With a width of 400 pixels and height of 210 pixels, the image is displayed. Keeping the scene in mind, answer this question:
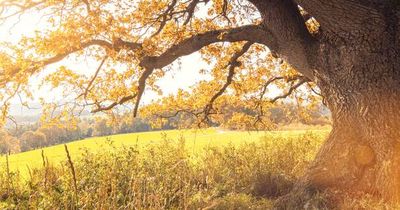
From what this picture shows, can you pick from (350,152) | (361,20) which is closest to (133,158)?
(350,152)

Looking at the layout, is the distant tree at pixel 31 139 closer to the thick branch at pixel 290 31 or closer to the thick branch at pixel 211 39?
the thick branch at pixel 211 39

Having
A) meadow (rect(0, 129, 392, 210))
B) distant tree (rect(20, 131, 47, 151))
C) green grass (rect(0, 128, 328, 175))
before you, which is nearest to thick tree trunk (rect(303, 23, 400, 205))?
meadow (rect(0, 129, 392, 210))

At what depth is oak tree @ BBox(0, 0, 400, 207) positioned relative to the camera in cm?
662

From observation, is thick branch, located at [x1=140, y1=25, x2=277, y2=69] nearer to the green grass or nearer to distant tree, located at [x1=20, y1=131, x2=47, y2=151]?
the green grass

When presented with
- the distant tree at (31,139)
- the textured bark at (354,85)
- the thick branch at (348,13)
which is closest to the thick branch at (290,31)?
the textured bark at (354,85)

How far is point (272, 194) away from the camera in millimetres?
8773

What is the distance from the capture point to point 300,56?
25.2 ft

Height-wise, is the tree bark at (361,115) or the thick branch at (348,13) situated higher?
the thick branch at (348,13)

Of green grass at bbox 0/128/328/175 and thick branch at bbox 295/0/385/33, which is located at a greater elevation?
thick branch at bbox 295/0/385/33

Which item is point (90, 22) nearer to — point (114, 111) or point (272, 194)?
point (114, 111)

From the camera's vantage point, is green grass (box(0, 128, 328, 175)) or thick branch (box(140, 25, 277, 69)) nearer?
thick branch (box(140, 25, 277, 69))

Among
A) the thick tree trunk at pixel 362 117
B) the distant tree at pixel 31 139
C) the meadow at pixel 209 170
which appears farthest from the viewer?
the distant tree at pixel 31 139

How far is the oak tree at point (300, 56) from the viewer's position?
21.7 feet

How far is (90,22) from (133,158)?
2.96 meters
